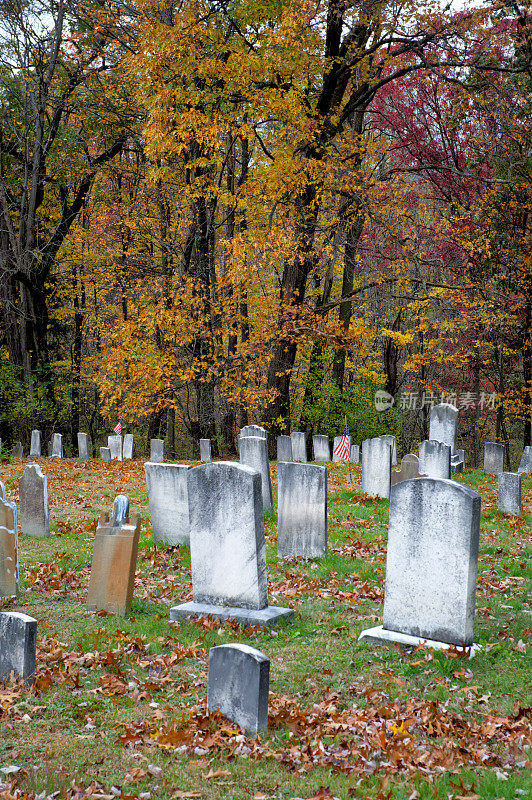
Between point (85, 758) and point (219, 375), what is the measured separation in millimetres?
18128

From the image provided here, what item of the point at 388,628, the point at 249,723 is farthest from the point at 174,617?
the point at 249,723

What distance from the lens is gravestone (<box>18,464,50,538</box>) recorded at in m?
9.79

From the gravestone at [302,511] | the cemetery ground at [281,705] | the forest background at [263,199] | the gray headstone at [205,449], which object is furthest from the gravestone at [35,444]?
the gravestone at [302,511]

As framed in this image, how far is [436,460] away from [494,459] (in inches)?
228

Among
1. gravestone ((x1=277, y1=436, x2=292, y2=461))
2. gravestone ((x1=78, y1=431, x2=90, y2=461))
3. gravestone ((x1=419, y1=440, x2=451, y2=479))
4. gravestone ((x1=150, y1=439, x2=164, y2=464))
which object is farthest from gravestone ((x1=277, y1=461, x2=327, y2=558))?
gravestone ((x1=78, y1=431, x2=90, y2=461))

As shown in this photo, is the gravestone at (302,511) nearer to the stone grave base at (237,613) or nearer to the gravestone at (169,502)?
the gravestone at (169,502)

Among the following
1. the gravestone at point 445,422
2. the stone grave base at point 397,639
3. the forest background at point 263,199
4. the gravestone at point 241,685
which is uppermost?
the forest background at point 263,199

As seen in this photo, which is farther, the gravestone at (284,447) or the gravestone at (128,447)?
the gravestone at (128,447)

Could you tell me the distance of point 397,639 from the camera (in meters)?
6.00

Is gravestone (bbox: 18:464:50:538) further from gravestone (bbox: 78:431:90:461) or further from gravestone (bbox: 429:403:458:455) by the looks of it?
gravestone (bbox: 78:431:90:461)

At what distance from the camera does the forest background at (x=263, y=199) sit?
17.7 meters

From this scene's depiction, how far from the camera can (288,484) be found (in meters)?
9.16

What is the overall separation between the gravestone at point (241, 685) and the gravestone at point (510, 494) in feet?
28.3

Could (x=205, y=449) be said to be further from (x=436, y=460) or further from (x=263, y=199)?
(x=436, y=460)
